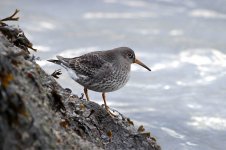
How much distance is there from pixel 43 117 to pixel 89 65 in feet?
9.96

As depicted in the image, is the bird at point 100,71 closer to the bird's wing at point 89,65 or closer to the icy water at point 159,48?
the bird's wing at point 89,65

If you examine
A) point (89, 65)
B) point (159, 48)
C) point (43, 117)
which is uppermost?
point (159, 48)

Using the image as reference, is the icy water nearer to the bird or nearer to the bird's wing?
the bird

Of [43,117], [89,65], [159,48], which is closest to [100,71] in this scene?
[89,65]

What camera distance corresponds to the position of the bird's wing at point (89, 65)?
7410 mm

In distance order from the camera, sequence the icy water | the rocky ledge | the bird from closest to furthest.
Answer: the rocky ledge → the bird → the icy water

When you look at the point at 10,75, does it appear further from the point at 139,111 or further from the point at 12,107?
the point at 139,111

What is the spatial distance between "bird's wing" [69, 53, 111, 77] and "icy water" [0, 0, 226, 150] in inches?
83.3

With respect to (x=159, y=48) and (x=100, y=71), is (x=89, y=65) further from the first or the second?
(x=159, y=48)

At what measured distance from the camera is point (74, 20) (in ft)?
46.2

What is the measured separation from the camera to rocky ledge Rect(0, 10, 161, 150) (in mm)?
4102

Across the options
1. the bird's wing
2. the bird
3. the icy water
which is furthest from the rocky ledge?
the icy water

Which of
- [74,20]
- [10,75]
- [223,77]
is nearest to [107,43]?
[74,20]

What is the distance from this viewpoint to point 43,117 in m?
4.50
